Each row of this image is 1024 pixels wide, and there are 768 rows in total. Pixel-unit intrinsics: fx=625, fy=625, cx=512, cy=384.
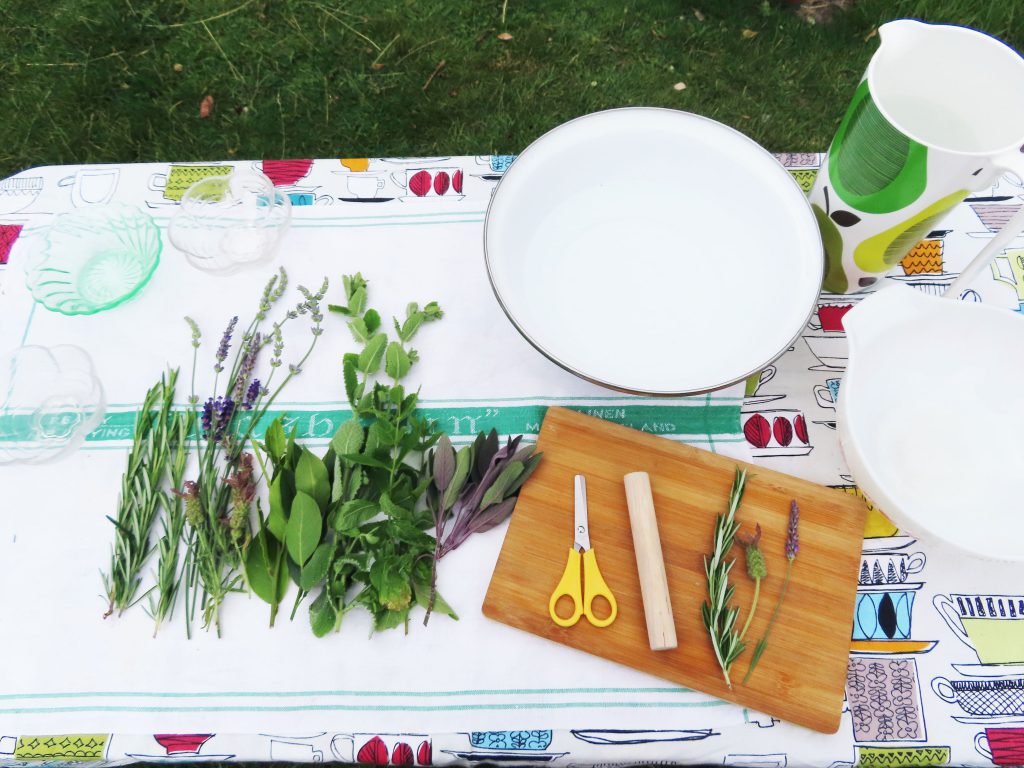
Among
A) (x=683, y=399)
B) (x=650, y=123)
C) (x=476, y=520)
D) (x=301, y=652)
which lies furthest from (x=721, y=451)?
(x=301, y=652)

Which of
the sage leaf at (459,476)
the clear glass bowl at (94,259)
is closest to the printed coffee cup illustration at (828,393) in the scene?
the sage leaf at (459,476)

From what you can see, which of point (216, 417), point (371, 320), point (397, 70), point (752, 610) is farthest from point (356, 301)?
point (397, 70)

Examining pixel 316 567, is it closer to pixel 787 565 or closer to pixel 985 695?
pixel 787 565

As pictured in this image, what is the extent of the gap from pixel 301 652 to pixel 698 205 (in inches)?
33.4

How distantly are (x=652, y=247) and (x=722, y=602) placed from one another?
51 cm

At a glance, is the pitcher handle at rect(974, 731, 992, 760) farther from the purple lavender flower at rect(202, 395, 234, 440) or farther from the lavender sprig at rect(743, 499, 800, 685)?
the purple lavender flower at rect(202, 395, 234, 440)

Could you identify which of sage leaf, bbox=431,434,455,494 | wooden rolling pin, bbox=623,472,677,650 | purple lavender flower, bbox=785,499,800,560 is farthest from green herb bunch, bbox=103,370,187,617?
purple lavender flower, bbox=785,499,800,560

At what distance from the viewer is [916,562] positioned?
0.84 m

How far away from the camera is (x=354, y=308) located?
97 cm

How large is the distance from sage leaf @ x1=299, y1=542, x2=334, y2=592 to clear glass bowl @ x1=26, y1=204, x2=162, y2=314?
0.54 metres

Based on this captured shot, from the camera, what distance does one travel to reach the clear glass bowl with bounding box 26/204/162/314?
1.00 meters

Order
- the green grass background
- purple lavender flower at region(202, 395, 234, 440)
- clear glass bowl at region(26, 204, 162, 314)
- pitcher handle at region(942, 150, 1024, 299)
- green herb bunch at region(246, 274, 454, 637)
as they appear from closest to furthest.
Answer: pitcher handle at region(942, 150, 1024, 299) → green herb bunch at region(246, 274, 454, 637) → purple lavender flower at region(202, 395, 234, 440) → clear glass bowl at region(26, 204, 162, 314) → the green grass background

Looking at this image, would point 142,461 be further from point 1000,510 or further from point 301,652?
point 1000,510

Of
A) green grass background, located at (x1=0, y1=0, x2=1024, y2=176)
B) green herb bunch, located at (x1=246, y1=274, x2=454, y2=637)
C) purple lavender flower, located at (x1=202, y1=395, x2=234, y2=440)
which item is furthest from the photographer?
green grass background, located at (x1=0, y1=0, x2=1024, y2=176)
